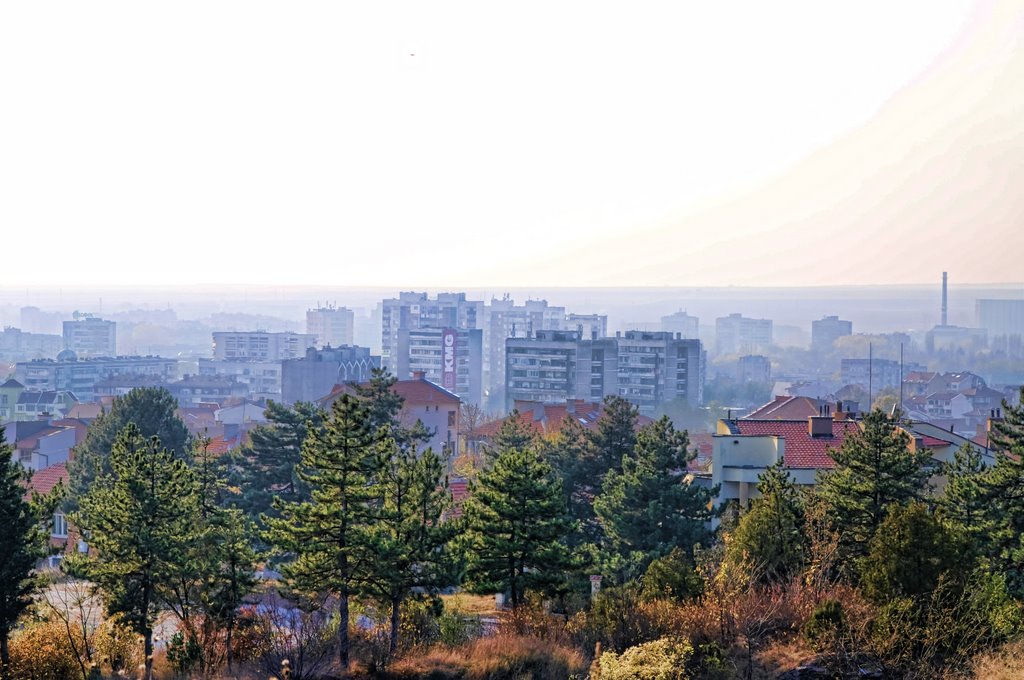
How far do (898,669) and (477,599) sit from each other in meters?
11.6

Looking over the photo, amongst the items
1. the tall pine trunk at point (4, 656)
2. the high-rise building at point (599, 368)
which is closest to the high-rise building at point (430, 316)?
the high-rise building at point (599, 368)

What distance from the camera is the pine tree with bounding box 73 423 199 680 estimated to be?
16.8 meters

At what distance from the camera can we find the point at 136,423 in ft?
103

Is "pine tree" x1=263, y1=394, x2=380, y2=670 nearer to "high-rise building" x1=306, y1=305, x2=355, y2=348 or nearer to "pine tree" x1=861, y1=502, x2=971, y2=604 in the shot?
"pine tree" x1=861, y1=502, x2=971, y2=604

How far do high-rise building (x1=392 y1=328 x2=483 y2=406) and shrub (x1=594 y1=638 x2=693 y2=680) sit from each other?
9657 cm

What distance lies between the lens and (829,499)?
1916cm

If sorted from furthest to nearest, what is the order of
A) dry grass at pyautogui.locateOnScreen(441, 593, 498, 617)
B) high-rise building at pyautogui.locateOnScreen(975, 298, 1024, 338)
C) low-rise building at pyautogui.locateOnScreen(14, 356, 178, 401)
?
high-rise building at pyautogui.locateOnScreen(975, 298, 1024, 338) → low-rise building at pyautogui.locateOnScreen(14, 356, 178, 401) → dry grass at pyautogui.locateOnScreen(441, 593, 498, 617)

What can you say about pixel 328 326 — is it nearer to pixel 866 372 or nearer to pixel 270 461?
pixel 866 372

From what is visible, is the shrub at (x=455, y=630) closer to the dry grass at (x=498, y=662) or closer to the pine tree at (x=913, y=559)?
the dry grass at (x=498, y=662)

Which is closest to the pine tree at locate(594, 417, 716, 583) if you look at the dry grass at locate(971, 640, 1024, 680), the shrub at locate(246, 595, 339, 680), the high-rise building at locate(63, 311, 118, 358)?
the shrub at locate(246, 595, 339, 680)

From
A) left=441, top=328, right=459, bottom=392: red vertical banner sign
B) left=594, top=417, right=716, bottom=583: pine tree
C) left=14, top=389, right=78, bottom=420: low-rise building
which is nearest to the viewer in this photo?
left=594, top=417, right=716, bottom=583: pine tree

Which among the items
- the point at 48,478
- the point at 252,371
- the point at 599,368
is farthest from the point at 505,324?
the point at 48,478

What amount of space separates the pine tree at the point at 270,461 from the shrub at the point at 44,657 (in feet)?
40.6

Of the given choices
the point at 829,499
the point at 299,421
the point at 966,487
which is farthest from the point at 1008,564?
the point at 299,421
